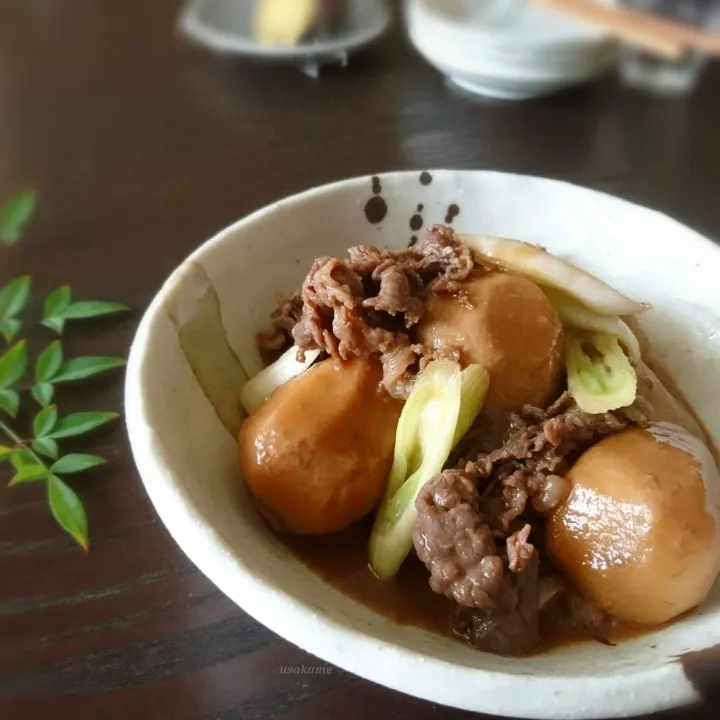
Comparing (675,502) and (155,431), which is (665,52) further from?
(155,431)

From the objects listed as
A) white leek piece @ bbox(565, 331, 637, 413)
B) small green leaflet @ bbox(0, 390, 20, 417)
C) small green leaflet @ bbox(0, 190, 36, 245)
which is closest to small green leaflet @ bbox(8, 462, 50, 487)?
small green leaflet @ bbox(0, 390, 20, 417)

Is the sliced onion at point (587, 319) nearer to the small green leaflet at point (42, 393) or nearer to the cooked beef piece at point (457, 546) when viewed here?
the cooked beef piece at point (457, 546)

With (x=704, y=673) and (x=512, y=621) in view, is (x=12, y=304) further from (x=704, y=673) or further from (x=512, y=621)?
(x=704, y=673)

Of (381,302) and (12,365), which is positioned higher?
(381,302)

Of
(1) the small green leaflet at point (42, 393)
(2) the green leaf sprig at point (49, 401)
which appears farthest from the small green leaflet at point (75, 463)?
(1) the small green leaflet at point (42, 393)

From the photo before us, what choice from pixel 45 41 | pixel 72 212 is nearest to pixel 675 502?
pixel 72 212

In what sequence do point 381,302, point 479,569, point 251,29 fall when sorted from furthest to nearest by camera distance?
point 251,29, point 381,302, point 479,569

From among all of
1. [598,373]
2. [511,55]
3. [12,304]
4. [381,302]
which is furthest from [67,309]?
[511,55]

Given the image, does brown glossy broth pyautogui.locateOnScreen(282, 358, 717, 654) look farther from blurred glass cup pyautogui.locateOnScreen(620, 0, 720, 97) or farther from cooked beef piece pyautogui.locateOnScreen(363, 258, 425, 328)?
blurred glass cup pyautogui.locateOnScreen(620, 0, 720, 97)
